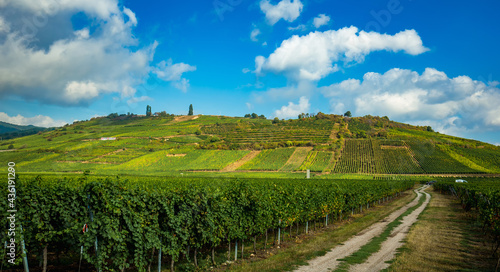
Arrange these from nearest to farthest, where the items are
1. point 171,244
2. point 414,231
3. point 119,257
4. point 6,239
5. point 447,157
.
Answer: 1. point 6,239
2. point 119,257
3. point 171,244
4. point 414,231
5. point 447,157

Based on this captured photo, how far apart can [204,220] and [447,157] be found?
134m

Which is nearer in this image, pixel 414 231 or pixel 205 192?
pixel 205 192

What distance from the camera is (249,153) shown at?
424 feet

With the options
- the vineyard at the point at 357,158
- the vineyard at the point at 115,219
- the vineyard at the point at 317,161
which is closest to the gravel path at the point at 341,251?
the vineyard at the point at 115,219

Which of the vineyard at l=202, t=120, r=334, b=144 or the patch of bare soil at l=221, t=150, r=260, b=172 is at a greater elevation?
the vineyard at l=202, t=120, r=334, b=144

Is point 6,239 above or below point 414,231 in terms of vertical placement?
above

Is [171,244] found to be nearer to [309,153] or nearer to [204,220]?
[204,220]

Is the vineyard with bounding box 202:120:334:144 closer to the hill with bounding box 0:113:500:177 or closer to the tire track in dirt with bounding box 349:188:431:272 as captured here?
the hill with bounding box 0:113:500:177

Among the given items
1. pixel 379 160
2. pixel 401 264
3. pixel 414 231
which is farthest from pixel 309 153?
pixel 401 264

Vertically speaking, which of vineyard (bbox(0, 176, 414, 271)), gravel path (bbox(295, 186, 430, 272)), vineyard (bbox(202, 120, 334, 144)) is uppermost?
vineyard (bbox(202, 120, 334, 144))

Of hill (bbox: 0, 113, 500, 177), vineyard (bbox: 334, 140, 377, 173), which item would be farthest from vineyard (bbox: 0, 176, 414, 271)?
vineyard (bbox: 334, 140, 377, 173)

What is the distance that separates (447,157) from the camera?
117m

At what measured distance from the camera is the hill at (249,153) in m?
105

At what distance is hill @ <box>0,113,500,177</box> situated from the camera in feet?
344
